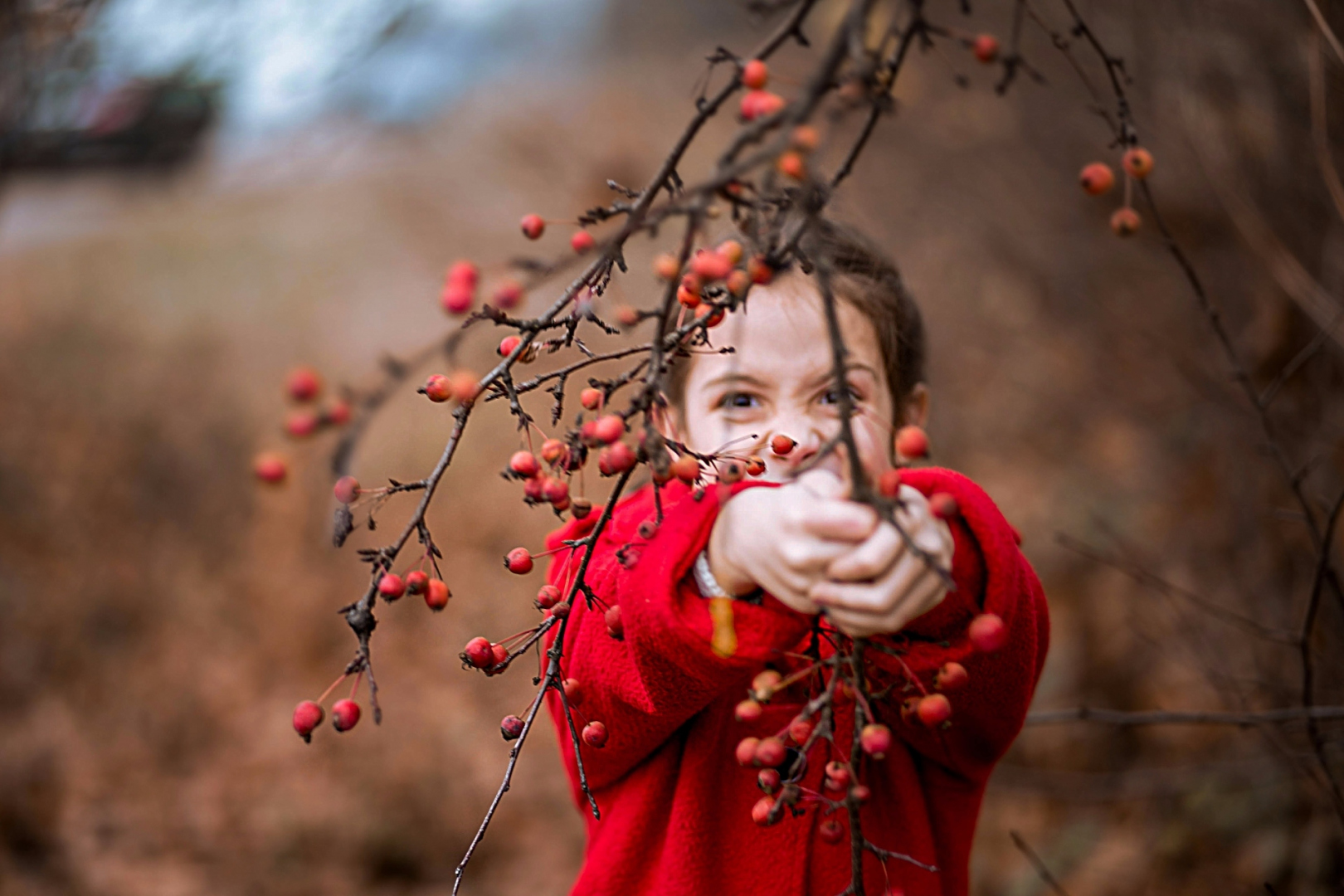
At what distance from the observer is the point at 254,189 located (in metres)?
6.22

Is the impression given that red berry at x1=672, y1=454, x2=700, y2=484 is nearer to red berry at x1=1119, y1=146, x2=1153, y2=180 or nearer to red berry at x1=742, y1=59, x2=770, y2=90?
red berry at x1=742, y1=59, x2=770, y2=90

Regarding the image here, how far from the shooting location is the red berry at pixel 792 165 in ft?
1.41

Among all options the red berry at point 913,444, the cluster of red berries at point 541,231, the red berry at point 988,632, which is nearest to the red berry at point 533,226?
the cluster of red berries at point 541,231

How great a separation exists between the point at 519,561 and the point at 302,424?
270 mm

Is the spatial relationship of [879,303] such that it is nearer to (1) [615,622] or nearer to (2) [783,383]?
(2) [783,383]

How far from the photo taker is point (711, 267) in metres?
0.52

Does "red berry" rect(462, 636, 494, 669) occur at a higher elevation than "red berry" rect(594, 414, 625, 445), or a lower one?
lower

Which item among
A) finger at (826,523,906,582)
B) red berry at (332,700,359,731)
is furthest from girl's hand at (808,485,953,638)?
red berry at (332,700,359,731)

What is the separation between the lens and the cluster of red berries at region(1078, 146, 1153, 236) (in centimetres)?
78

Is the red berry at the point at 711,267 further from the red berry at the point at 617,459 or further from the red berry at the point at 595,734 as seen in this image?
the red berry at the point at 595,734

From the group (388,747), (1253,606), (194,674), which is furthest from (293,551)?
Answer: (1253,606)

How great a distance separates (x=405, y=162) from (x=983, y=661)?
5955 millimetres

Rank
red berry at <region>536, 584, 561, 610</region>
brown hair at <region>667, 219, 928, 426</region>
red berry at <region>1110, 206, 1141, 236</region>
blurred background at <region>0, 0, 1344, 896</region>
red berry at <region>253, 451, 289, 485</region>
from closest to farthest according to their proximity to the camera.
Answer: red berry at <region>253, 451, 289, 485</region> → red berry at <region>536, 584, 561, 610</region> → red berry at <region>1110, 206, 1141, 236</region> → brown hair at <region>667, 219, 928, 426</region> → blurred background at <region>0, 0, 1344, 896</region>

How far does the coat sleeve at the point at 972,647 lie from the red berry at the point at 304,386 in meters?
0.38
